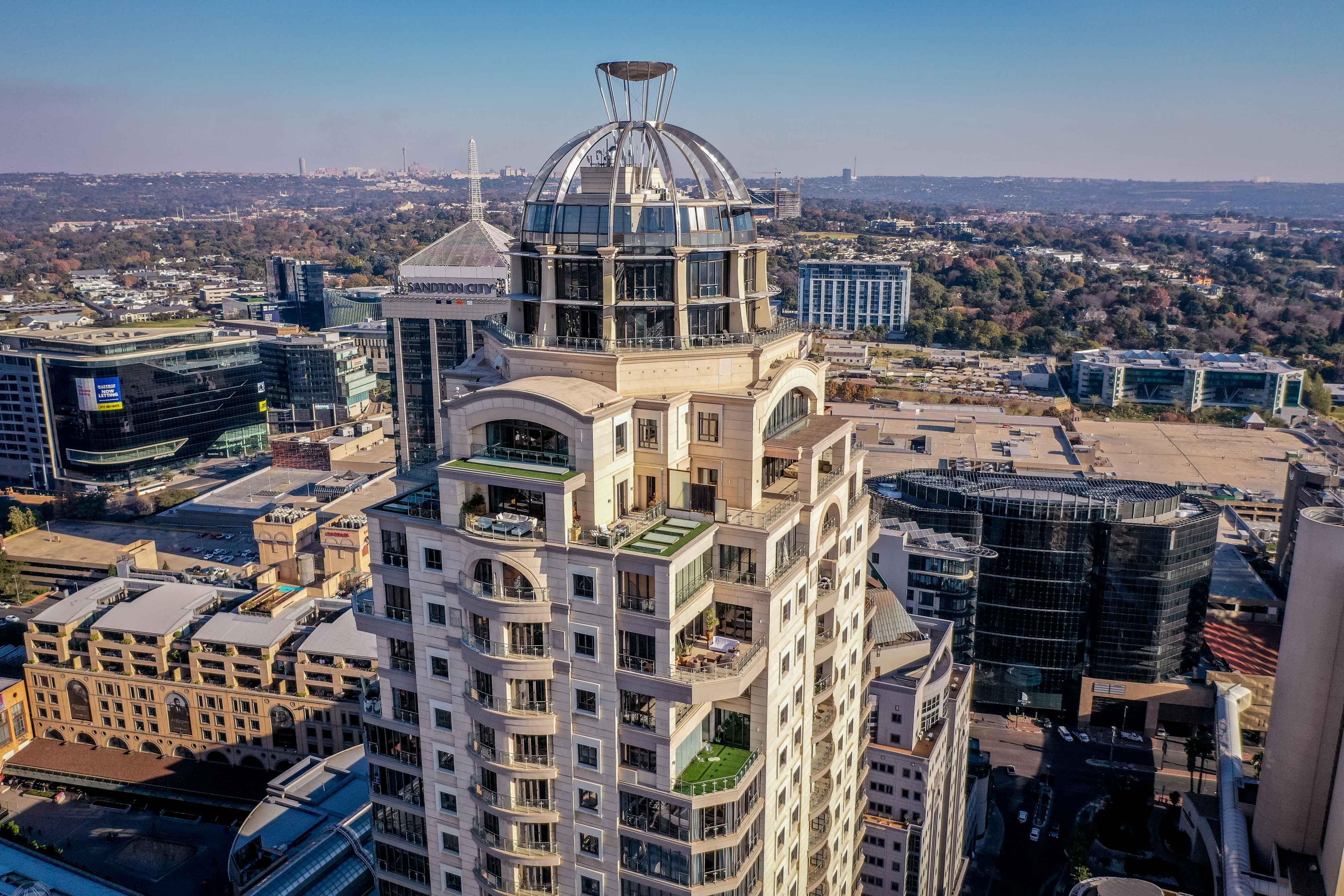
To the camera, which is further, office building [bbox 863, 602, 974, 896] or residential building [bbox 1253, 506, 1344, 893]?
office building [bbox 863, 602, 974, 896]

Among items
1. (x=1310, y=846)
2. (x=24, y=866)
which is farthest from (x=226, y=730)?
(x=1310, y=846)

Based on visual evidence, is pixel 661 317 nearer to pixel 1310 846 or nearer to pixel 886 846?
pixel 886 846

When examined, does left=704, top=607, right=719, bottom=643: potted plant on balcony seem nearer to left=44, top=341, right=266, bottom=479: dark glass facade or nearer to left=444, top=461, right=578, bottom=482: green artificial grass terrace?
left=444, top=461, right=578, bottom=482: green artificial grass terrace

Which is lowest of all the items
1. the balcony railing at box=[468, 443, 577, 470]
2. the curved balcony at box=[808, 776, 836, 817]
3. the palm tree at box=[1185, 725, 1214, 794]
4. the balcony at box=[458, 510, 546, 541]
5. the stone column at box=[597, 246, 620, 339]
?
the palm tree at box=[1185, 725, 1214, 794]

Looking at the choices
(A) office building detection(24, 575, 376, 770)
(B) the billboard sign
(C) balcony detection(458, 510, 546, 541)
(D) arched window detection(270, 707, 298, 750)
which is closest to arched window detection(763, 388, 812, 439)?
(C) balcony detection(458, 510, 546, 541)

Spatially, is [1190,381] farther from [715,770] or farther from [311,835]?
[715,770]

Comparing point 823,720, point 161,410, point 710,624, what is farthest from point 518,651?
point 161,410

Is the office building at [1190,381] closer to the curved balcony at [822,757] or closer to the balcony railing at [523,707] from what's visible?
the curved balcony at [822,757]
